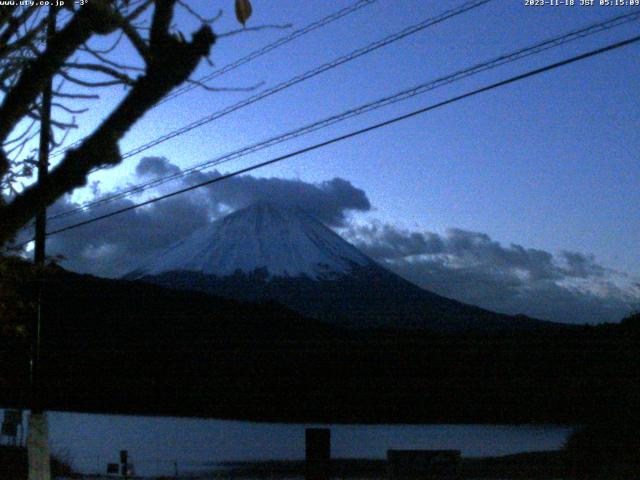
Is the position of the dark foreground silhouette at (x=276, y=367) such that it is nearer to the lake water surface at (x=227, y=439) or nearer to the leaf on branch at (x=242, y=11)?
the lake water surface at (x=227, y=439)

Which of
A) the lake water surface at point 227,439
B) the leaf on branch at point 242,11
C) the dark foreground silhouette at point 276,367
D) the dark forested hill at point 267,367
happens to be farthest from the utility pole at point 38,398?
the dark forested hill at point 267,367

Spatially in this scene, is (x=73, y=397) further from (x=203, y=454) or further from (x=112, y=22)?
(x=112, y=22)

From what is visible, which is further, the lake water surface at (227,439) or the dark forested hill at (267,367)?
the dark forested hill at (267,367)

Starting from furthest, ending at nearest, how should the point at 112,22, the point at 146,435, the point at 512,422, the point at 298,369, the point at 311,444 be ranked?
the point at 298,369 → the point at 146,435 → the point at 512,422 → the point at 311,444 → the point at 112,22

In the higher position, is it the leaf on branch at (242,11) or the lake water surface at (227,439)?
the leaf on branch at (242,11)

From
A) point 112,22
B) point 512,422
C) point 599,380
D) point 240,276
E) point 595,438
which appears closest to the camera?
point 112,22

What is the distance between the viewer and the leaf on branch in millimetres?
5047

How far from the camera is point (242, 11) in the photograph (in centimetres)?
505

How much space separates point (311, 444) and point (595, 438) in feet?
46.8

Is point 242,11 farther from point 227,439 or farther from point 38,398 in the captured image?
point 227,439

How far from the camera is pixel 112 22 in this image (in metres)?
4.21

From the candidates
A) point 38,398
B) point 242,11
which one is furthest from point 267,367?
point 242,11

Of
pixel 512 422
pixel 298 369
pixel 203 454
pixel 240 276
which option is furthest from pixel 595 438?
pixel 240 276

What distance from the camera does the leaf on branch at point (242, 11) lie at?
5.05 meters
